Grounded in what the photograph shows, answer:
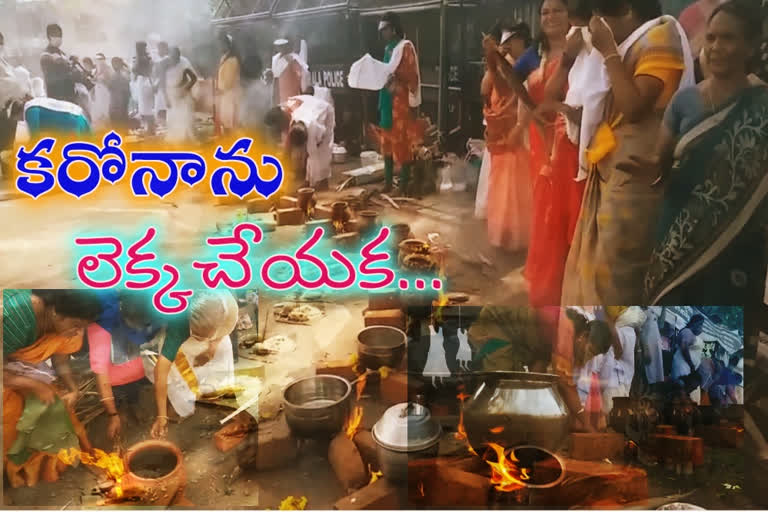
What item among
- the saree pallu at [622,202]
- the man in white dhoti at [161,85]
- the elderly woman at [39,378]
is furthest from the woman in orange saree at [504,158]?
the elderly woman at [39,378]

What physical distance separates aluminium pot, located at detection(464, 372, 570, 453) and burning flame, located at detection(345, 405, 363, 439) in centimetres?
42

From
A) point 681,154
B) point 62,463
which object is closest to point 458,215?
point 681,154

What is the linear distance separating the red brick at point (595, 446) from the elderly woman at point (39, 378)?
1.92 metres

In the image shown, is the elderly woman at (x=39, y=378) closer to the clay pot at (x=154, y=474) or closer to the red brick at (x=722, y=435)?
the clay pot at (x=154, y=474)

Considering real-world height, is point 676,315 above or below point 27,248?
below

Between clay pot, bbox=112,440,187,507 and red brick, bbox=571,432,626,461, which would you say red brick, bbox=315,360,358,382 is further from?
red brick, bbox=571,432,626,461

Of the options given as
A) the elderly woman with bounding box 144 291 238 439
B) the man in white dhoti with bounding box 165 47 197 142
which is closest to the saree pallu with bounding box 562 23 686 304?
the elderly woman with bounding box 144 291 238 439

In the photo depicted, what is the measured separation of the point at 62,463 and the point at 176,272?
2.86 ft

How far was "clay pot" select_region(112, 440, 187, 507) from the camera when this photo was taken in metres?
2.30

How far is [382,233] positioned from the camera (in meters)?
2.32

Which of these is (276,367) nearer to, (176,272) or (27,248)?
(176,272)

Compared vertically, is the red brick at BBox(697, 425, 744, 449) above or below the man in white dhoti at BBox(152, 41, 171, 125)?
below

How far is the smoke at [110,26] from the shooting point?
224 centimetres

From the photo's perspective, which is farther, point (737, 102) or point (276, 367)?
point (276, 367)
